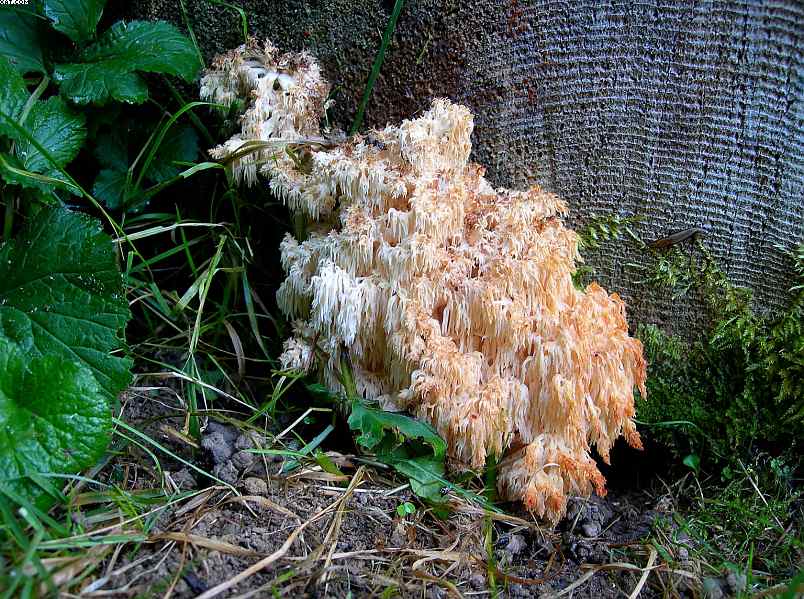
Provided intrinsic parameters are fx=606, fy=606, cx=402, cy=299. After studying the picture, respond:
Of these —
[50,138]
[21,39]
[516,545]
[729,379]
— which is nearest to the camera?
[516,545]

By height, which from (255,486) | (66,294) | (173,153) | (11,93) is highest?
(11,93)

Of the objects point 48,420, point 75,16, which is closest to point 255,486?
point 48,420

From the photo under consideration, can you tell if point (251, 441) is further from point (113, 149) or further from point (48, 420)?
point (113, 149)

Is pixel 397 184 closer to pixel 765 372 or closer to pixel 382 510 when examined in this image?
pixel 382 510

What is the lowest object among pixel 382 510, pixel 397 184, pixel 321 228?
pixel 382 510

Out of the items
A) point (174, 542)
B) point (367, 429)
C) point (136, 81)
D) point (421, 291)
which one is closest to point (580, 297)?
point (421, 291)

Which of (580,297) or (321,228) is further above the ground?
(321,228)

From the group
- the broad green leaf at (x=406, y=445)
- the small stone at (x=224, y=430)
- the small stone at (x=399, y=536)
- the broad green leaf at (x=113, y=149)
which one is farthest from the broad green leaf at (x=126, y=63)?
the small stone at (x=399, y=536)
